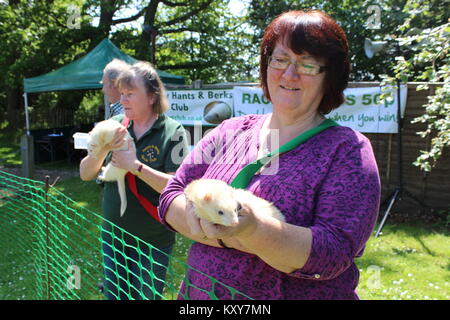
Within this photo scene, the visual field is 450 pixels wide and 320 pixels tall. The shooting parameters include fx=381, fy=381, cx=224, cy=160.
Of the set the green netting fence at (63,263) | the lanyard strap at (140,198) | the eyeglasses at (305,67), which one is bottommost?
the green netting fence at (63,263)

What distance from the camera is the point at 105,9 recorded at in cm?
1416

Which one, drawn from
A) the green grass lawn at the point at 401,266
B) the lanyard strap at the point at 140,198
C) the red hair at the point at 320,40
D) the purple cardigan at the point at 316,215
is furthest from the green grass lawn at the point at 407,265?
the red hair at the point at 320,40

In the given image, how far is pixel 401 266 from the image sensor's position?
13.7 ft

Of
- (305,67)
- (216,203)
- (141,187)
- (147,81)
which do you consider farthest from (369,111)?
(216,203)

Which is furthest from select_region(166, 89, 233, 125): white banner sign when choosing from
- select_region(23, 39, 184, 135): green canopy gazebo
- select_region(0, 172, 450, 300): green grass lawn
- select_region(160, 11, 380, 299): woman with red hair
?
select_region(160, 11, 380, 299): woman with red hair

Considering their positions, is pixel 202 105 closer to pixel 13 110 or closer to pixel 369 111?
pixel 369 111

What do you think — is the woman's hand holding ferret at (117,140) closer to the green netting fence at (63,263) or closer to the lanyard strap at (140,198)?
the lanyard strap at (140,198)

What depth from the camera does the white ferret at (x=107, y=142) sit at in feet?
6.77

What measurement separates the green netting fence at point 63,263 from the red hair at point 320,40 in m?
0.78

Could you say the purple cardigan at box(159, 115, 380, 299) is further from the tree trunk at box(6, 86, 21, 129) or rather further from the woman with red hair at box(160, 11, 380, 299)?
the tree trunk at box(6, 86, 21, 129)

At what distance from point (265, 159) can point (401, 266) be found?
362cm

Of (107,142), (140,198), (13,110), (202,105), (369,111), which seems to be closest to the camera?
(107,142)

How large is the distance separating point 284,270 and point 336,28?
801 millimetres

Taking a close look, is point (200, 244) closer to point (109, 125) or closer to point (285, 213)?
point (285, 213)
